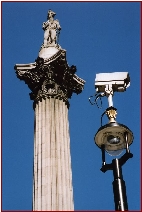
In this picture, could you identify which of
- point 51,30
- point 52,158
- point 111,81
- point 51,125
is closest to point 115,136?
point 111,81

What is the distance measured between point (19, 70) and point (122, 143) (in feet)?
43.3

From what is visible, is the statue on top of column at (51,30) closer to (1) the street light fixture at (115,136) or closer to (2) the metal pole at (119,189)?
(1) the street light fixture at (115,136)

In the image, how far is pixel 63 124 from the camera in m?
21.2

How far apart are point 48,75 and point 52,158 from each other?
4.99 meters

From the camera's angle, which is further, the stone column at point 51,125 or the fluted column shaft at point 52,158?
the stone column at point 51,125

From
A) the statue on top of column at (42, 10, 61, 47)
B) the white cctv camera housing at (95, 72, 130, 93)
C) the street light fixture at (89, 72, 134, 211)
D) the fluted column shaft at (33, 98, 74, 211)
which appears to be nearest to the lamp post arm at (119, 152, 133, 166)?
the street light fixture at (89, 72, 134, 211)

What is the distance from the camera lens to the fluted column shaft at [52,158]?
59.6 ft

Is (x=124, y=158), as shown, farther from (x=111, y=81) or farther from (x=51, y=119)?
(x=51, y=119)

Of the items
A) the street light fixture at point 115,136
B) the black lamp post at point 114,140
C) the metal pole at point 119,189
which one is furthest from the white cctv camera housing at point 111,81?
the metal pole at point 119,189

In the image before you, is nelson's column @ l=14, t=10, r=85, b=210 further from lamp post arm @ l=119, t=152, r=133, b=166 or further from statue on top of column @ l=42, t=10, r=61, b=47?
lamp post arm @ l=119, t=152, r=133, b=166

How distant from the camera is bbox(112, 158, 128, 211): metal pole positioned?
31.5 ft

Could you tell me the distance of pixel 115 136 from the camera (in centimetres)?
1084

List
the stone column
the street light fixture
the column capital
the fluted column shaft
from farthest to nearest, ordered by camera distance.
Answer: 1. the column capital
2. the stone column
3. the fluted column shaft
4. the street light fixture

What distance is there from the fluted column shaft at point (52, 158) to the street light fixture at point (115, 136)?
7.28 metres
